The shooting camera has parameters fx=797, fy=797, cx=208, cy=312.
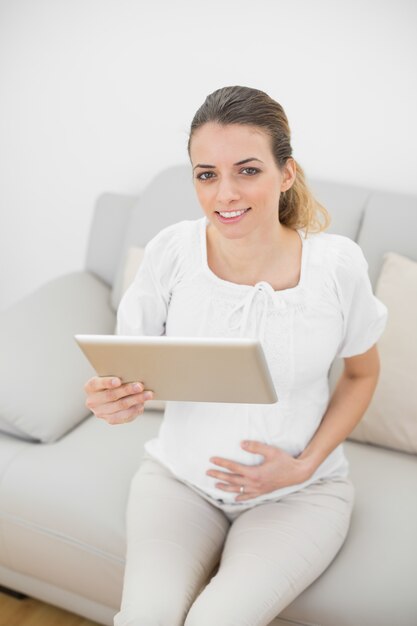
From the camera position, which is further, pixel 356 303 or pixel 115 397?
pixel 356 303

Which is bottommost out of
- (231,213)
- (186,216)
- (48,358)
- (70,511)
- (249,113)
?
(70,511)

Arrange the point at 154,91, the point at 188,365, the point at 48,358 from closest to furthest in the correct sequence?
the point at 188,365
the point at 48,358
the point at 154,91

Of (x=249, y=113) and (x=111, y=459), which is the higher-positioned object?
(x=249, y=113)

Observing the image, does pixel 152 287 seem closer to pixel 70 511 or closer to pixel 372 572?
pixel 70 511

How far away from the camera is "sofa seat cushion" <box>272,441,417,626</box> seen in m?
1.31

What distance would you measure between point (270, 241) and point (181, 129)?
0.92 m

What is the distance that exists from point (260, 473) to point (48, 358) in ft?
2.19

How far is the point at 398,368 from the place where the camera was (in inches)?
66.2

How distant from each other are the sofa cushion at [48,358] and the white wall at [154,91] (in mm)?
489

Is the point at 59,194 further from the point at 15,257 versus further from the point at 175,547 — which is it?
the point at 175,547

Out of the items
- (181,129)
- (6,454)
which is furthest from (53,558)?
(181,129)

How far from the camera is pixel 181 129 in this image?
7.14 feet

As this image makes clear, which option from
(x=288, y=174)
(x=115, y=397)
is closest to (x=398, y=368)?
(x=288, y=174)

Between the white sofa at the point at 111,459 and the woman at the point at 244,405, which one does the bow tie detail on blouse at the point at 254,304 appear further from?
the white sofa at the point at 111,459
